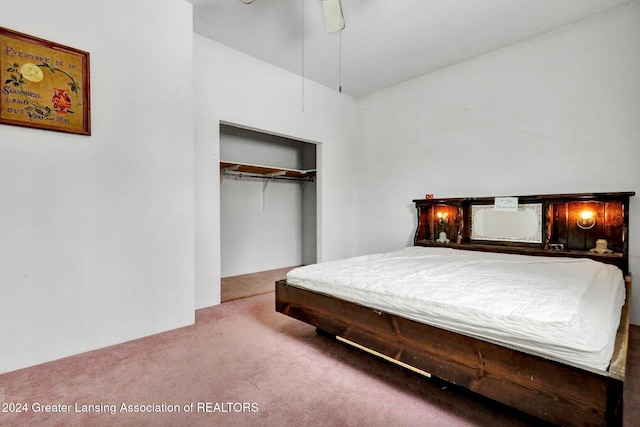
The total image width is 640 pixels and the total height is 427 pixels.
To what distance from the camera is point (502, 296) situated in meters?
1.53

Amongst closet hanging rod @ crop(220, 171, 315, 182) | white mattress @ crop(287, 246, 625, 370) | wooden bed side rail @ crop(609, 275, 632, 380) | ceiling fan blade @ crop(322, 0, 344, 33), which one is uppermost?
ceiling fan blade @ crop(322, 0, 344, 33)

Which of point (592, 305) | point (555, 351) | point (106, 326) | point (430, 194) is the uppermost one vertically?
point (430, 194)

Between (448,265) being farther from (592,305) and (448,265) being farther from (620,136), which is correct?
(620,136)

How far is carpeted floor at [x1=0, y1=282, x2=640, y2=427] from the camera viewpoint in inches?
58.5

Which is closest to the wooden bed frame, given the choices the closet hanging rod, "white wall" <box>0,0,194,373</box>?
"white wall" <box>0,0,194,373</box>

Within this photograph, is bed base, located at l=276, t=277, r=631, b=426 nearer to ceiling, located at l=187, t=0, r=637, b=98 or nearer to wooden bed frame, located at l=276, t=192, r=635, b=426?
wooden bed frame, located at l=276, t=192, r=635, b=426

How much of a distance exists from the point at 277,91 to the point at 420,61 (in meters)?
1.87

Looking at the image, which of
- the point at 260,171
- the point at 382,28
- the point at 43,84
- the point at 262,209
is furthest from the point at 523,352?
the point at 262,209

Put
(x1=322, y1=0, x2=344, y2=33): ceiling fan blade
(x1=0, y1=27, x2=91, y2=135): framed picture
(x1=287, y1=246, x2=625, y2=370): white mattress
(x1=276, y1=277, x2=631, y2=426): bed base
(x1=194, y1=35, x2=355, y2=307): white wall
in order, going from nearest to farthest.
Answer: (x1=276, y1=277, x2=631, y2=426): bed base
(x1=287, y1=246, x2=625, y2=370): white mattress
(x1=0, y1=27, x2=91, y2=135): framed picture
(x1=322, y1=0, x2=344, y2=33): ceiling fan blade
(x1=194, y1=35, x2=355, y2=307): white wall

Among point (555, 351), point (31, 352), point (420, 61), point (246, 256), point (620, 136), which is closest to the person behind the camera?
point (555, 351)

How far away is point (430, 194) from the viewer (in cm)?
403

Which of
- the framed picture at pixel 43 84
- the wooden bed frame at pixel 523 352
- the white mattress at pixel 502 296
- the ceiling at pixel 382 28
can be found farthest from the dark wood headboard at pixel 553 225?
the framed picture at pixel 43 84

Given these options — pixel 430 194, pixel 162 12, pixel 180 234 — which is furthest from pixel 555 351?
pixel 162 12

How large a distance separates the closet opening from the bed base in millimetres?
2194
